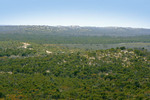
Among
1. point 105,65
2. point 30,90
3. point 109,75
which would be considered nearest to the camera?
point 30,90

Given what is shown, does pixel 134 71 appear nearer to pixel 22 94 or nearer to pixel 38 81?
pixel 38 81

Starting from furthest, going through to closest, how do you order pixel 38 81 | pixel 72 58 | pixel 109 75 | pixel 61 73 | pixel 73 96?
pixel 72 58
pixel 61 73
pixel 109 75
pixel 38 81
pixel 73 96

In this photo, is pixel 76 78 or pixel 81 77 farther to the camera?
pixel 81 77

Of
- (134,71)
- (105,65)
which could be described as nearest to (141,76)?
(134,71)

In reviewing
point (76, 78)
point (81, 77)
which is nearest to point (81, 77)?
point (81, 77)

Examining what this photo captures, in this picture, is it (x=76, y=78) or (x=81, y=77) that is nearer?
(x=76, y=78)

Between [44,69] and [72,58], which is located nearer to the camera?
[44,69]

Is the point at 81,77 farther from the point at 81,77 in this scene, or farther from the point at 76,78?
the point at 76,78

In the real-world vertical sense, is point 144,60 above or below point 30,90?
above
